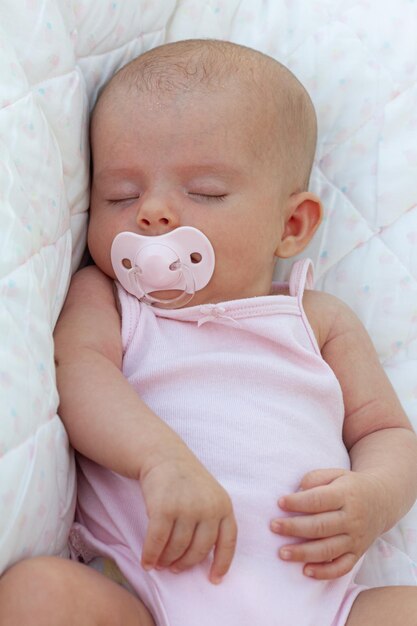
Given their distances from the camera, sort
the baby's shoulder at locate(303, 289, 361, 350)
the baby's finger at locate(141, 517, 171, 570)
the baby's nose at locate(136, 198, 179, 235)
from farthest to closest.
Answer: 1. the baby's shoulder at locate(303, 289, 361, 350)
2. the baby's nose at locate(136, 198, 179, 235)
3. the baby's finger at locate(141, 517, 171, 570)

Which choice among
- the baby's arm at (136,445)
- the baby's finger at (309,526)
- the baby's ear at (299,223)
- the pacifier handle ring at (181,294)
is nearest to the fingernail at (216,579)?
the baby's arm at (136,445)

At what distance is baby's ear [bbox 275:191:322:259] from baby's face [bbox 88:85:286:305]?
0.19 ft

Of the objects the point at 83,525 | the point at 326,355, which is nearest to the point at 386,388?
the point at 326,355

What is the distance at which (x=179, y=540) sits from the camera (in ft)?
3.62

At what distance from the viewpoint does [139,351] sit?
4.53 ft

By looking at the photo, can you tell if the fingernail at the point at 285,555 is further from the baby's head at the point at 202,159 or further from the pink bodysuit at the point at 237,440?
the baby's head at the point at 202,159

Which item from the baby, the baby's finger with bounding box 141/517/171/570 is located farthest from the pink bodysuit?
the baby's finger with bounding box 141/517/171/570

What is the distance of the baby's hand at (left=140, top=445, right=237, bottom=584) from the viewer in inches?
43.1

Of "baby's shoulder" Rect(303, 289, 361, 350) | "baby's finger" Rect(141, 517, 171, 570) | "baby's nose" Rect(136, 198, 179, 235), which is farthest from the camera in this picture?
"baby's shoulder" Rect(303, 289, 361, 350)

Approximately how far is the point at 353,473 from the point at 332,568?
0.43 feet

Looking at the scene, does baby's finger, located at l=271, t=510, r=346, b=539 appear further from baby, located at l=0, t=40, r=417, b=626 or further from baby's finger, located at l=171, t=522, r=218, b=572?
baby's finger, located at l=171, t=522, r=218, b=572

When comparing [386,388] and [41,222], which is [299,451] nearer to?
[386,388]

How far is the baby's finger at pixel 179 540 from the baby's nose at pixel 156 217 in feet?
1.47

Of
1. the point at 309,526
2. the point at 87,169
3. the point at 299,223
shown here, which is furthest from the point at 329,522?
the point at 87,169
